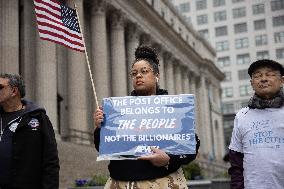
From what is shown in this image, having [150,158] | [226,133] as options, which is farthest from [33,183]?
[226,133]

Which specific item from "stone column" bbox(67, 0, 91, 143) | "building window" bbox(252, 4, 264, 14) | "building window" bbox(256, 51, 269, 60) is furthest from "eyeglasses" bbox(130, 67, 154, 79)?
"building window" bbox(252, 4, 264, 14)

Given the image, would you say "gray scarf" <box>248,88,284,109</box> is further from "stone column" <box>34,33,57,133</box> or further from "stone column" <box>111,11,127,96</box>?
"stone column" <box>111,11,127,96</box>

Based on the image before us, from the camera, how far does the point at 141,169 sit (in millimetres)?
4797

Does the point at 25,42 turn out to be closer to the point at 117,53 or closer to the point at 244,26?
the point at 117,53

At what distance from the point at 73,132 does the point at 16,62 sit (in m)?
7.38

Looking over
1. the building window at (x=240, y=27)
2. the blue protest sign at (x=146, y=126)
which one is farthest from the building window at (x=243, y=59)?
the blue protest sign at (x=146, y=126)

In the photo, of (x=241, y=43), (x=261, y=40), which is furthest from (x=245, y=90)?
(x=261, y=40)

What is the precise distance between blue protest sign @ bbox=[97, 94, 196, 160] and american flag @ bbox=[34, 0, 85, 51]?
2872 millimetres

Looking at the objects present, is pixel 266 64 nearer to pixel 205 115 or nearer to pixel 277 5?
pixel 205 115

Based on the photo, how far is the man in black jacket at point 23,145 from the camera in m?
5.59

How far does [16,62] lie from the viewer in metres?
25.2

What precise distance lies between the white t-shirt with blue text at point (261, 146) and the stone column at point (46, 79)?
22.6 metres

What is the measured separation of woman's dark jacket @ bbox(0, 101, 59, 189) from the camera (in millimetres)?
5594

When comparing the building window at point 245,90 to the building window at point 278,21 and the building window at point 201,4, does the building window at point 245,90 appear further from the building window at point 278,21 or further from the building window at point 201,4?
the building window at point 201,4
